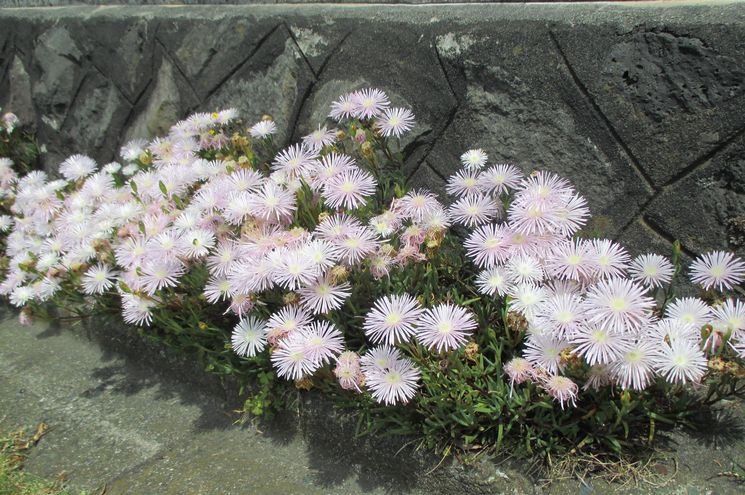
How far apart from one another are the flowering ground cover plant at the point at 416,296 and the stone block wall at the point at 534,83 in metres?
0.14

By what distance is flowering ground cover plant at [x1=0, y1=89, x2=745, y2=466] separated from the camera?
1642mm

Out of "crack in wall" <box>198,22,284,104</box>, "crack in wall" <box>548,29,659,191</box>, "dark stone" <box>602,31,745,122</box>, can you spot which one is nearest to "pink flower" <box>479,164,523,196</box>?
"crack in wall" <box>548,29,659,191</box>

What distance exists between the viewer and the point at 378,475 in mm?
1926

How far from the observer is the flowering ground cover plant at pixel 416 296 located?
164 centimetres

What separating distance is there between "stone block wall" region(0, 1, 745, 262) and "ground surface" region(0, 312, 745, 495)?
2.38ft

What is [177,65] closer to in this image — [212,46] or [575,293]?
[212,46]

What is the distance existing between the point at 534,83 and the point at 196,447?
1.72 m

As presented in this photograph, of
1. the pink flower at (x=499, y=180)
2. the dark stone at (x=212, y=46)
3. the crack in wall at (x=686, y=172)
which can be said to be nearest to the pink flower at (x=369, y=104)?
the pink flower at (x=499, y=180)

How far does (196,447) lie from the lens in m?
2.18

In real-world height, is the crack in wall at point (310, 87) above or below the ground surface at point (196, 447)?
above

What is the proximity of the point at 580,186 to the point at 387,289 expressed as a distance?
770 millimetres

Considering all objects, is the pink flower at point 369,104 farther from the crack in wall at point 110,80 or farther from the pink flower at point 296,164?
the crack in wall at point 110,80

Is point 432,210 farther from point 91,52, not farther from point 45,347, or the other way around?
point 91,52

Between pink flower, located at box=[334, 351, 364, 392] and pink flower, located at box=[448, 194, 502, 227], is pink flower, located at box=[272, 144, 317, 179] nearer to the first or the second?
pink flower, located at box=[448, 194, 502, 227]
